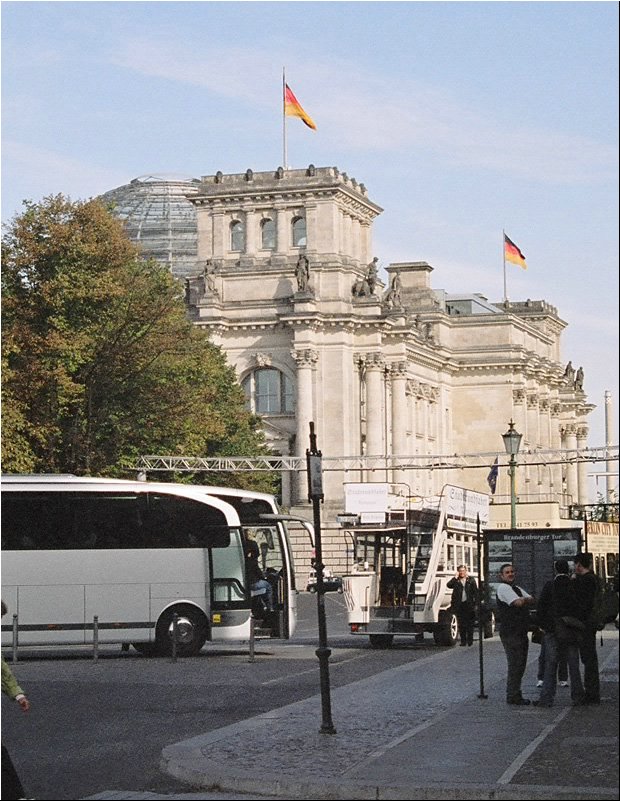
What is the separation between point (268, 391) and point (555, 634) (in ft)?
315

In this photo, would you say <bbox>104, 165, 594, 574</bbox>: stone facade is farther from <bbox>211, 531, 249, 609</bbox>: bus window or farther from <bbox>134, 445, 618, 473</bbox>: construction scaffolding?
<bbox>211, 531, 249, 609</bbox>: bus window

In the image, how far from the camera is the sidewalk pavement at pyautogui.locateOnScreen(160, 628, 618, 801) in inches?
576

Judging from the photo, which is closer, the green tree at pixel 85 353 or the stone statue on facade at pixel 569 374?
the green tree at pixel 85 353

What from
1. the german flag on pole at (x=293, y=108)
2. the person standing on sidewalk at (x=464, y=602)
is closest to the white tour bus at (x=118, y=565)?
the person standing on sidewalk at (x=464, y=602)

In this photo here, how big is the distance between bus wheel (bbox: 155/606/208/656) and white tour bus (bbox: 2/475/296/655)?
2cm

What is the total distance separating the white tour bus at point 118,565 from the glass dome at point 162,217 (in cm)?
10424

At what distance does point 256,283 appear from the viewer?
117188 millimetres

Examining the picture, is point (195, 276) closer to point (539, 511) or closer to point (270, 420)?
point (270, 420)

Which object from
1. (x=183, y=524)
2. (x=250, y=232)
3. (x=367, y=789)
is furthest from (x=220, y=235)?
(x=367, y=789)

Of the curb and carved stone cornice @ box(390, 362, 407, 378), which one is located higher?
carved stone cornice @ box(390, 362, 407, 378)

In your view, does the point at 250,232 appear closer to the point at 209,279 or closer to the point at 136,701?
the point at 209,279

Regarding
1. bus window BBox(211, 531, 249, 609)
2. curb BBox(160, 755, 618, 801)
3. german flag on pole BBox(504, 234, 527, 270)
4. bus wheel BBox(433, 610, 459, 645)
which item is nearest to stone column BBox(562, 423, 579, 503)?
german flag on pole BBox(504, 234, 527, 270)

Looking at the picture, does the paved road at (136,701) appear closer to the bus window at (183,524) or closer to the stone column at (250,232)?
the bus window at (183,524)

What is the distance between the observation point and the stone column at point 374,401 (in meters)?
116
